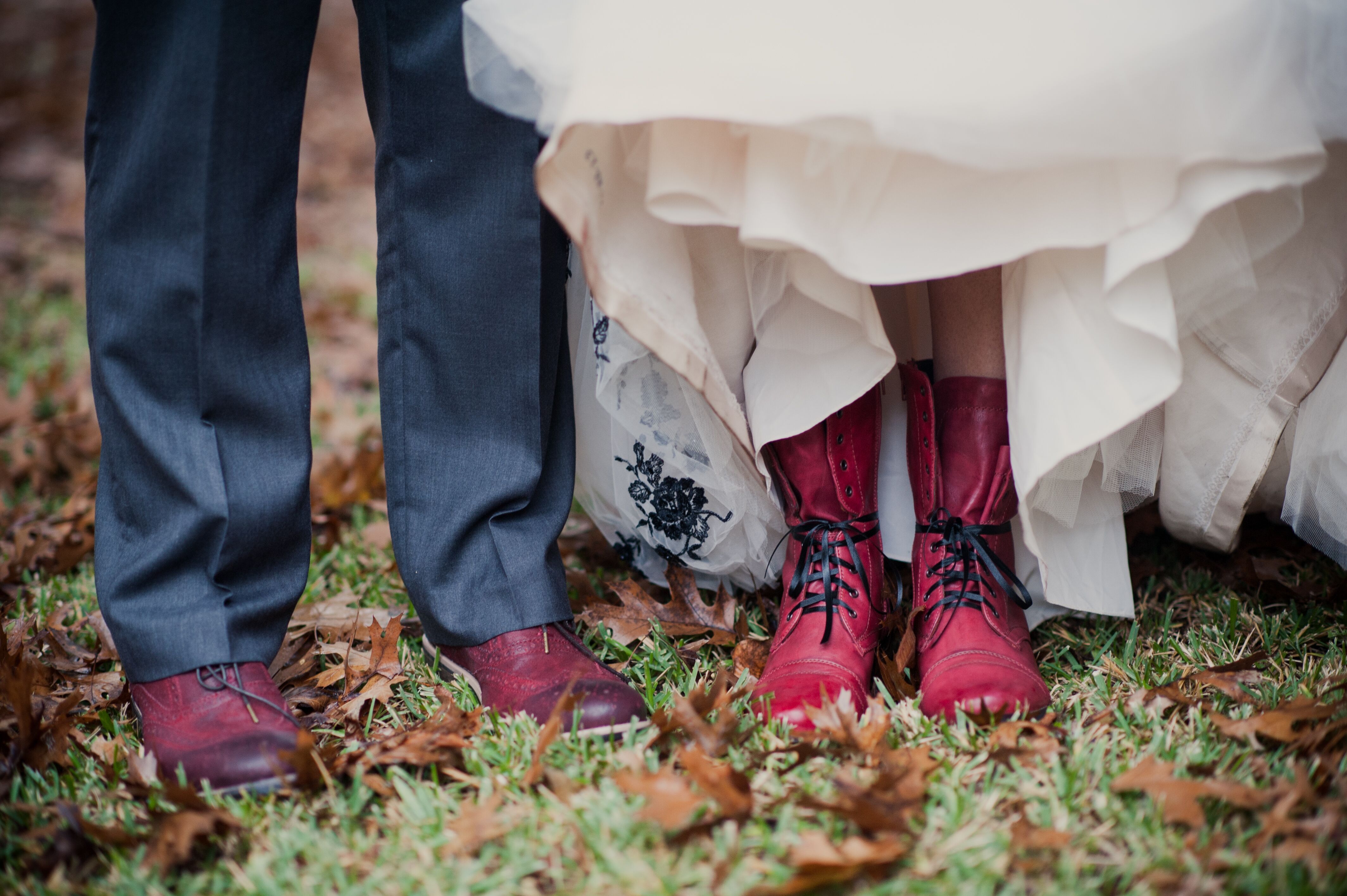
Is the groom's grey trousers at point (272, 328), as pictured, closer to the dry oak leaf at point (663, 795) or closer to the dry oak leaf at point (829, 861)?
the dry oak leaf at point (663, 795)

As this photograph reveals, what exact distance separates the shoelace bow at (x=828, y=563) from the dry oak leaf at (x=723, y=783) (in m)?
0.35

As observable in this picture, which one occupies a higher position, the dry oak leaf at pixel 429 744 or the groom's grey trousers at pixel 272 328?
the groom's grey trousers at pixel 272 328

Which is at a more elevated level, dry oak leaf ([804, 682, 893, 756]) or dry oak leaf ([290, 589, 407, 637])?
dry oak leaf ([804, 682, 893, 756])

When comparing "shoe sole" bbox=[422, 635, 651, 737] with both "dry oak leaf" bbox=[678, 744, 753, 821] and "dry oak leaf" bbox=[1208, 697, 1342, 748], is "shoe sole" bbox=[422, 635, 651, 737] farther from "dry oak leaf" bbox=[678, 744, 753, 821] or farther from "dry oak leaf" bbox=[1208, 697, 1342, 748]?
"dry oak leaf" bbox=[1208, 697, 1342, 748]

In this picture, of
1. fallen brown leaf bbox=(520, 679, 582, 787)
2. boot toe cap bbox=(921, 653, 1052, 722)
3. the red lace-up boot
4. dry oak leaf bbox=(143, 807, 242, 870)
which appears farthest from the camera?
the red lace-up boot

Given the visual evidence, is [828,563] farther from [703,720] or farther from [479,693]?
[479,693]

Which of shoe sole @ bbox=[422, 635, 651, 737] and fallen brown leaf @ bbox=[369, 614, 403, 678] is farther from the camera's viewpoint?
fallen brown leaf @ bbox=[369, 614, 403, 678]

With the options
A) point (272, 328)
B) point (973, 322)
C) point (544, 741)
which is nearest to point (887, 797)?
point (544, 741)

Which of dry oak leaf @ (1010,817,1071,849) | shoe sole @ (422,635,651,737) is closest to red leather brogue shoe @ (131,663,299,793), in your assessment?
shoe sole @ (422,635,651,737)

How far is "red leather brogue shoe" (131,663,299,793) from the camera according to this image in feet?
3.79

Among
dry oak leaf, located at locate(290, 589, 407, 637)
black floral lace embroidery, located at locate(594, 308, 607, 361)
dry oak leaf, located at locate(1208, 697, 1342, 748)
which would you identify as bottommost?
dry oak leaf, located at locate(290, 589, 407, 637)

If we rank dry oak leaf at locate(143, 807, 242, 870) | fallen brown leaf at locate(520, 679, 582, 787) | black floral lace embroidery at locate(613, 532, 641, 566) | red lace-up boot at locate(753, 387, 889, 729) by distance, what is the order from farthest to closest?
1. black floral lace embroidery at locate(613, 532, 641, 566)
2. red lace-up boot at locate(753, 387, 889, 729)
3. fallen brown leaf at locate(520, 679, 582, 787)
4. dry oak leaf at locate(143, 807, 242, 870)

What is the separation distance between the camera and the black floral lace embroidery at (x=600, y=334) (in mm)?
1464

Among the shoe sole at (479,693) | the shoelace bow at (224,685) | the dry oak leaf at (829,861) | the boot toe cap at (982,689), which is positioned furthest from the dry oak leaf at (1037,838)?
the shoelace bow at (224,685)
